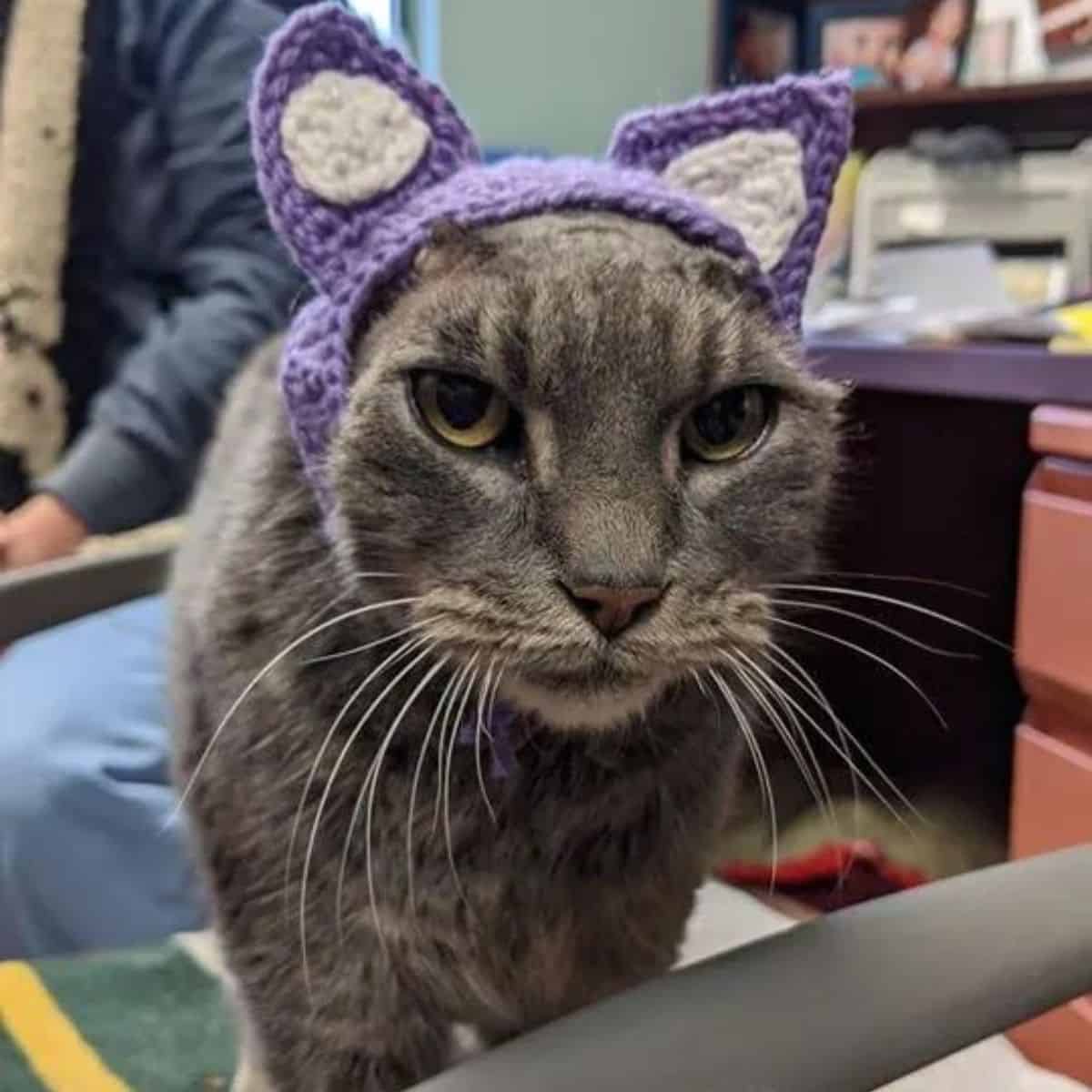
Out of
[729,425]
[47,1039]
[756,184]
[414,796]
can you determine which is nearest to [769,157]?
[756,184]

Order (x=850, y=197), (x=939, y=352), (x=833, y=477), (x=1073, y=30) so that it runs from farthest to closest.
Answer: (x=850, y=197), (x=1073, y=30), (x=939, y=352), (x=833, y=477)

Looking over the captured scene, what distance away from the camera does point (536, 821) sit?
2.31 ft

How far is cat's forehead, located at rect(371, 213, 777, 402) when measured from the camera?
0.58m

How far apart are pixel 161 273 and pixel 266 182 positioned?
0.57 meters

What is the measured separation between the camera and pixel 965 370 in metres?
1.08

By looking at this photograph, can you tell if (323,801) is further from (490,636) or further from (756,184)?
(756,184)

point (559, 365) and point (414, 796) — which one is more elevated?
point (559, 365)

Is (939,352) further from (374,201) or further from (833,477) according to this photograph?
(374,201)

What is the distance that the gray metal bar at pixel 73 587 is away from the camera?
0.94 m

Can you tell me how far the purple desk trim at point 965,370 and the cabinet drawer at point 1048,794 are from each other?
25cm

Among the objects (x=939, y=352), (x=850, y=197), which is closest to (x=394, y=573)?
(x=939, y=352)

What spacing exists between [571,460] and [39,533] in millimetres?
626

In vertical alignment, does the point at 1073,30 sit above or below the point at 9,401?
above

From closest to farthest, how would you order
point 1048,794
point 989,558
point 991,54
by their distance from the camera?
point 1048,794 → point 989,558 → point 991,54
